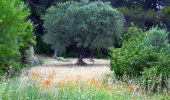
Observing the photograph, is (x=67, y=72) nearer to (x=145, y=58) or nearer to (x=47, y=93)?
(x=145, y=58)

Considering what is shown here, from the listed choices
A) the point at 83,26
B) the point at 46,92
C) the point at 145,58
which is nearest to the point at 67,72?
the point at 83,26

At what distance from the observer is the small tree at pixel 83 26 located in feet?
98.9

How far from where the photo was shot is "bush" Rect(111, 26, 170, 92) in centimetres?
1394

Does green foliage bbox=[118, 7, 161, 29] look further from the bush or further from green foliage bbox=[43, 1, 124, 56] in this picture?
the bush

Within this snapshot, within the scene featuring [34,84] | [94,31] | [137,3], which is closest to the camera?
[34,84]

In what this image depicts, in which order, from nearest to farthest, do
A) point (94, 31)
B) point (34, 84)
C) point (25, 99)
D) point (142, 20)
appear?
1. point (25, 99)
2. point (34, 84)
3. point (94, 31)
4. point (142, 20)

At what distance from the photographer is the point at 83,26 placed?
1170 inches

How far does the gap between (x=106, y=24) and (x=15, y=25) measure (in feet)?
49.4

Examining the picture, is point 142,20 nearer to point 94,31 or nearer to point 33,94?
point 94,31

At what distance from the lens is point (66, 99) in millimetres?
7863

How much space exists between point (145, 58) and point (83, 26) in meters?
15.2

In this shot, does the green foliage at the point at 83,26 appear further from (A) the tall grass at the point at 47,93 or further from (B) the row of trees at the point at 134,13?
(A) the tall grass at the point at 47,93

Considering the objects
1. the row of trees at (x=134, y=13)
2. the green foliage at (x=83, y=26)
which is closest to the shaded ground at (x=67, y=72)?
the green foliage at (x=83, y=26)

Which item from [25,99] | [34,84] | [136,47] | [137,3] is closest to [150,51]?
[136,47]
